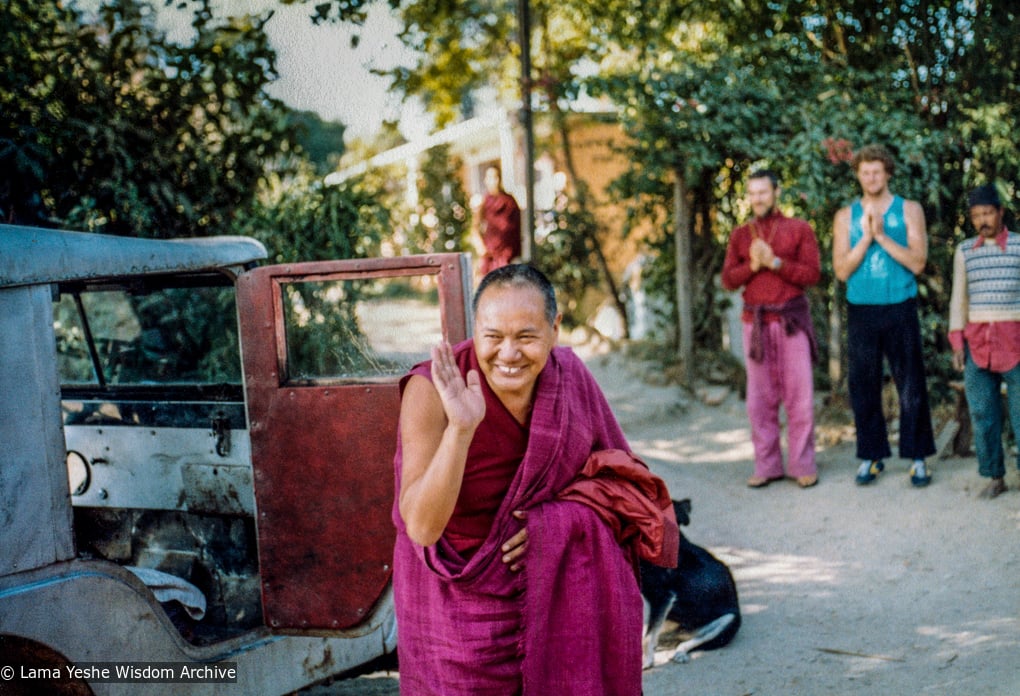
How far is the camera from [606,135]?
1479 centimetres

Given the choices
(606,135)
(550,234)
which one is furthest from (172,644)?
(606,135)

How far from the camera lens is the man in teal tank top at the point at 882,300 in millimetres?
5945

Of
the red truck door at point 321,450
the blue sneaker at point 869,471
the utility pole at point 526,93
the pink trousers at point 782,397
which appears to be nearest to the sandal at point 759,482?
the pink trousers at point 782,397

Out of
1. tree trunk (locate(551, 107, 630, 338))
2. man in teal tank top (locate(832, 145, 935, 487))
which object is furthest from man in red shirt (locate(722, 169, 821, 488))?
tree trunk (locate(551, 107, 630, 338))

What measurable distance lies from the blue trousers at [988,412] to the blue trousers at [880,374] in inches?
15.4

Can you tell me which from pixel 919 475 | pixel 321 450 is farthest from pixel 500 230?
pixel 321 450

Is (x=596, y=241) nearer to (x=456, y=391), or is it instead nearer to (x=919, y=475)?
(x=919, y=475)

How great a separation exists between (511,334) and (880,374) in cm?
449

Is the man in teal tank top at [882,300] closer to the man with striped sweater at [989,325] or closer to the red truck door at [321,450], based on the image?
the man with striped sweater at [989,325]

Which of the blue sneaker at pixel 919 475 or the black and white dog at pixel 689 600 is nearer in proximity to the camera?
the black and white dog at pixel 689 600

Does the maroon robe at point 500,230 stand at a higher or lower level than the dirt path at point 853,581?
higher

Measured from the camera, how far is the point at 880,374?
625 centimetres

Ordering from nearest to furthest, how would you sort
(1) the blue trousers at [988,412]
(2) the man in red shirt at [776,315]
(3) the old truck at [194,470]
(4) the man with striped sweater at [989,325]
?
(3) the old truck at [194,470]
(4) the man with striped sweater at [989,325]
(1) the blue trousers at [988,412]
(2) the man in red shirt at [776,315]

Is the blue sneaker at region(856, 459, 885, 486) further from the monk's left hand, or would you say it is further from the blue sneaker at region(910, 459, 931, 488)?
the monk's left hand
